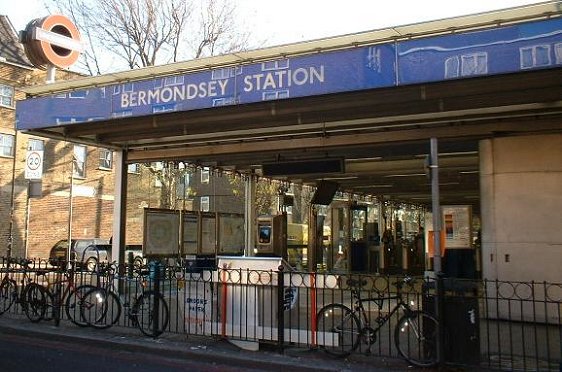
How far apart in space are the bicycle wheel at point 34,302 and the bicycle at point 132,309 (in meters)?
0.83

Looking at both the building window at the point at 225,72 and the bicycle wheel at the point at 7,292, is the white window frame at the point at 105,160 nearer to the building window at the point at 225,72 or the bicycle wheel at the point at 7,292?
the bicycle wheel at the point at 7,292

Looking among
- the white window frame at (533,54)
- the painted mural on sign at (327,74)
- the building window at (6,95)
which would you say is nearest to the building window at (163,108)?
the painted mural on sign at (327,74)

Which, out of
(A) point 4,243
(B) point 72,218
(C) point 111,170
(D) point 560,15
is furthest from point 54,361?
(C) point 111,170

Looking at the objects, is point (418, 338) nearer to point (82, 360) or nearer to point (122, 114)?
point (82, 360)

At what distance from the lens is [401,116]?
10320 millimetres

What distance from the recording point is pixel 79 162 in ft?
104

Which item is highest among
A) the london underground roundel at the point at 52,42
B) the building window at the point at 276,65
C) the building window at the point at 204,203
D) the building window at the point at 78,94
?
the london underground roundel at the point at 52,42

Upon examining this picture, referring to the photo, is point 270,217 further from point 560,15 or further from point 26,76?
point 26,76

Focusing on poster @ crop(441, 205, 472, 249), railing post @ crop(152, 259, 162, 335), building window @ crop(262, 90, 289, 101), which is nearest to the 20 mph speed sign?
railing post @ crop(152, 259, 162, 335)

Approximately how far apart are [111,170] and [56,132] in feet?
70.4

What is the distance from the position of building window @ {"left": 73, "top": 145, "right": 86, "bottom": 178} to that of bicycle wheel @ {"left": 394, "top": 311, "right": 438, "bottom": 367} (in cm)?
2716

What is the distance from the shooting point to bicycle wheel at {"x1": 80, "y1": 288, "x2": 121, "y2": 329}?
9578mm

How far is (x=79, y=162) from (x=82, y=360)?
25.6 meters

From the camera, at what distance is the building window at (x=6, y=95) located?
28.4m
